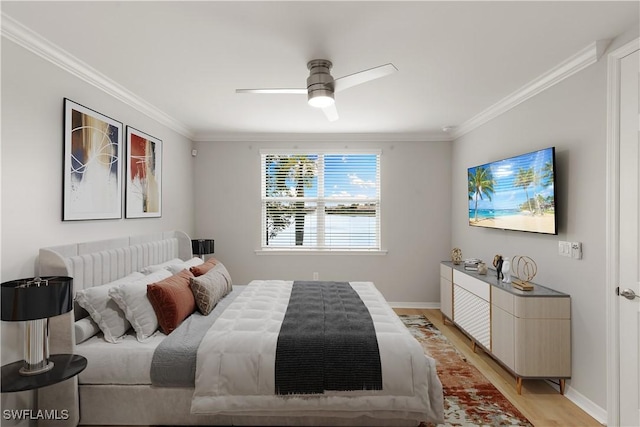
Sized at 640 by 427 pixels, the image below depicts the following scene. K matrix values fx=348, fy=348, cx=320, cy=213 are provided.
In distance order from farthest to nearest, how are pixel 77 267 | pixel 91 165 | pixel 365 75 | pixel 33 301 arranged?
pixel 91 165 → pixel 77 267 → pixel 365 75 → pixel 33 301

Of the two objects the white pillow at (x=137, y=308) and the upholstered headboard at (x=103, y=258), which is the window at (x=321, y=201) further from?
the white pillow at (x=137, y=308)

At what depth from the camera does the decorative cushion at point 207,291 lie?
290 centimetres

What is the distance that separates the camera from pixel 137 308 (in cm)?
248

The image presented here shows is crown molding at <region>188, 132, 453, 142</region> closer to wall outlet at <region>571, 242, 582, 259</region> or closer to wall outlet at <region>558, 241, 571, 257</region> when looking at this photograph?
wall outlet at <region>558, 241, 571, 257</region>

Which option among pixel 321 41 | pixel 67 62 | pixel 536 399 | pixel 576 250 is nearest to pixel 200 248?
pixel 67 62

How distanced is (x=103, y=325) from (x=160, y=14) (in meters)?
2.06

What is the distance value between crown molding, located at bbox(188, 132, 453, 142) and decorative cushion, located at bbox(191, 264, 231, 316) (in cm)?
253

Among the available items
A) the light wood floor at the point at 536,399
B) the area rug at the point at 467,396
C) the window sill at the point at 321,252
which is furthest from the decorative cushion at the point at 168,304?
the light wood floor at the point at 536,399

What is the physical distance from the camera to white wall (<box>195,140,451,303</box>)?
523 centimetres

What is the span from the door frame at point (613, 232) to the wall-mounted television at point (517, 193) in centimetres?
47

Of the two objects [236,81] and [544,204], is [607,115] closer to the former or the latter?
[544,204]

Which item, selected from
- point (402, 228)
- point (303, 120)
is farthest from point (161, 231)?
point (402, 228)

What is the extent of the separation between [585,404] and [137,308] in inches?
132

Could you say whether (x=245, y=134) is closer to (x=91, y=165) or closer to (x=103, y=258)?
(x=91, y=165)
